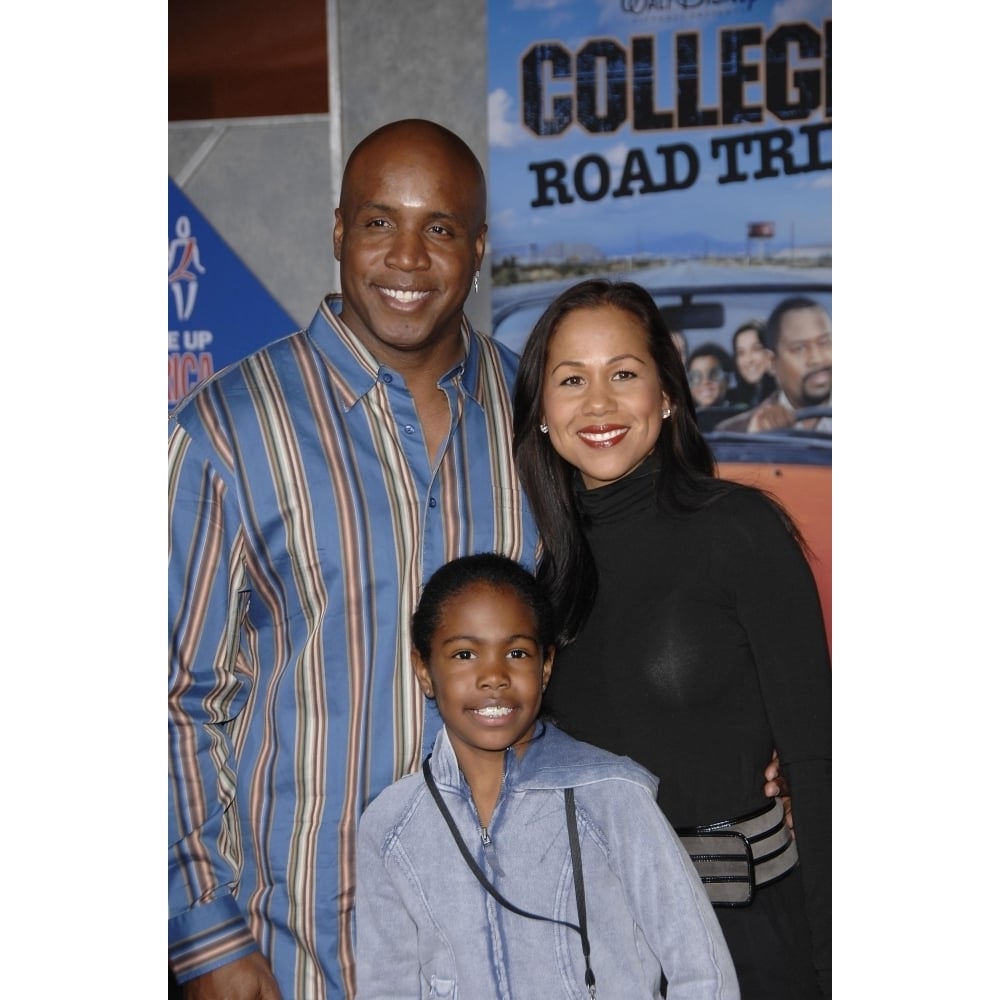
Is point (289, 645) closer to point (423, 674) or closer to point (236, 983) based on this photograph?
point (423, 674)

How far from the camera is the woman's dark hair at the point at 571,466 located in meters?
1.86

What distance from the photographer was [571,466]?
1965mm

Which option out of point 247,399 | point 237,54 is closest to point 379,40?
point 237,54

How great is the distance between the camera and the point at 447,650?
5.81ft

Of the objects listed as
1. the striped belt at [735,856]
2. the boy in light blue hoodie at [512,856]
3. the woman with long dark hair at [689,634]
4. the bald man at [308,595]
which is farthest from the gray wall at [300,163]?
the striped belt at [735,856]

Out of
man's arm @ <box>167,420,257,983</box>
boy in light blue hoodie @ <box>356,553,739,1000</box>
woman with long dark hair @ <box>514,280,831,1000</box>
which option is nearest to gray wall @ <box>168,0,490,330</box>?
woman with long dark hair @ <box>514,280,831,1000</box>

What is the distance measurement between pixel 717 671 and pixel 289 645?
2.10ft

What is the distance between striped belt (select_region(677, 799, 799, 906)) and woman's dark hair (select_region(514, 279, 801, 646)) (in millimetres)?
349

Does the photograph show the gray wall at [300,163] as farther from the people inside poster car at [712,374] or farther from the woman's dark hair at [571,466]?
the woman's dark hair at [571,466]

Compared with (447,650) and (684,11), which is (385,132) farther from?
(684,11)

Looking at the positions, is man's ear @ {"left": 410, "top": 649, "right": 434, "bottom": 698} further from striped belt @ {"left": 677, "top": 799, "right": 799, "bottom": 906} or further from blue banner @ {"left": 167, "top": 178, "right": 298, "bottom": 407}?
blue banner @ {"left": 167, "top": 178, "right": 298, "bottom": 407}

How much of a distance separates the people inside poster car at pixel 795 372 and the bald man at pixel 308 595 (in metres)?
1.72
